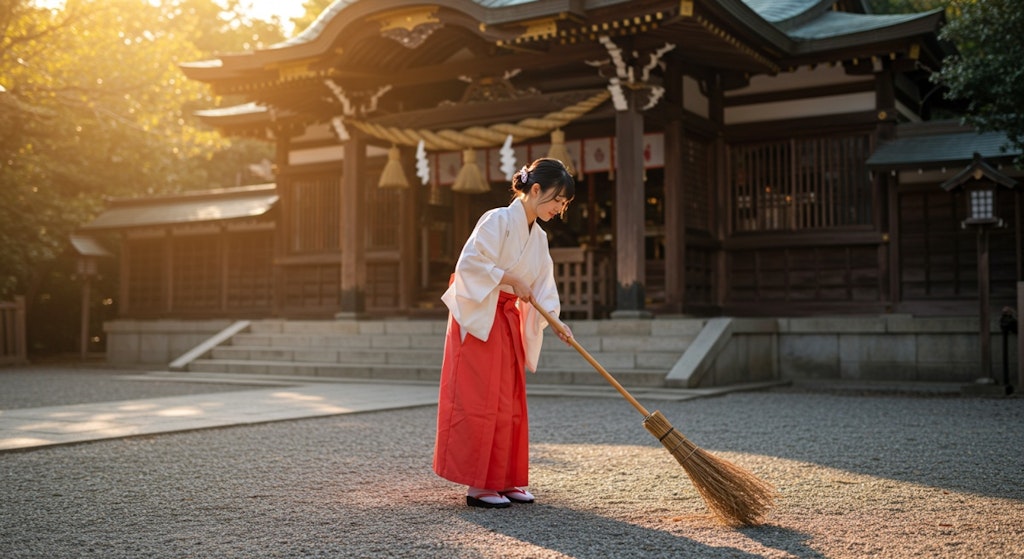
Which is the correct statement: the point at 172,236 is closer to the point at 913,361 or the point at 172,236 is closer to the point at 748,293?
the point at 748,293

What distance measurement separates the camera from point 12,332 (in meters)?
18.1

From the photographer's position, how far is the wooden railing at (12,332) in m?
17.9

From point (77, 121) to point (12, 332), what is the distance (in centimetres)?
462

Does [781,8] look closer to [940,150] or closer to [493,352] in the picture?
[940,150]

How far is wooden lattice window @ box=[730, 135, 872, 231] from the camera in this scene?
12.9m

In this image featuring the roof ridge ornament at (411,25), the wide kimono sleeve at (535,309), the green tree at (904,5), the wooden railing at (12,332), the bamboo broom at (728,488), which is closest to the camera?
the bamboo broom at (728,488)

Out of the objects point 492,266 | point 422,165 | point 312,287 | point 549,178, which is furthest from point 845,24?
point 492,266

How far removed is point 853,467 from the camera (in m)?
5.59

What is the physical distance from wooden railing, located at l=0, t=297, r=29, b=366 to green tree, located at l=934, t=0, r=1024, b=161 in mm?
16500

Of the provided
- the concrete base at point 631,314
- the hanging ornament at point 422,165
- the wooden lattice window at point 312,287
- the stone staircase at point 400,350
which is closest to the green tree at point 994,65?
the stone staircase at point 400,350

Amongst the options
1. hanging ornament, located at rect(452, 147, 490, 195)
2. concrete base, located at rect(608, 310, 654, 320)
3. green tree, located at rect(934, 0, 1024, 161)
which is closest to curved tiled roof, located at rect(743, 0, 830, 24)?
green tree, located at rect(934, 0, 1024, 161)

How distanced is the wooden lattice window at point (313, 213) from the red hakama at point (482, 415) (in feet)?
39.3

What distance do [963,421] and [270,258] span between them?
1291 cm

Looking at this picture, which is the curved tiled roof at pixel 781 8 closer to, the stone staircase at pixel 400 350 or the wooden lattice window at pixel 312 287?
the stone staircase at pixel 400 350
